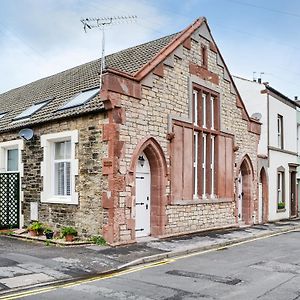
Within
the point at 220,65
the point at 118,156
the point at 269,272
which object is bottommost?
the point at 269,272

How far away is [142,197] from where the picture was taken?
1546 centimetres

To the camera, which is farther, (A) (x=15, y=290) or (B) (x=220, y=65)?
(B) (x=220, y=65)

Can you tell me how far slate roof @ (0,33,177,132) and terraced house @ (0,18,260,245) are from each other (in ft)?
0.30

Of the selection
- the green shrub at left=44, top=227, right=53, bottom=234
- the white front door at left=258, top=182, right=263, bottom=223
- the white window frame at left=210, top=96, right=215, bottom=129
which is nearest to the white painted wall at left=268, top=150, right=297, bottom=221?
the white front door at left=258, top=182, right=263, bottom=223

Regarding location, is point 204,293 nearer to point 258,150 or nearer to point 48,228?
point 48,228

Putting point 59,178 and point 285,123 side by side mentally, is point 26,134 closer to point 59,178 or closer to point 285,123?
point 59,178

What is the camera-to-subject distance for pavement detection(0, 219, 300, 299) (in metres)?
9.30

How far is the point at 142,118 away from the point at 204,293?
766 centimetres

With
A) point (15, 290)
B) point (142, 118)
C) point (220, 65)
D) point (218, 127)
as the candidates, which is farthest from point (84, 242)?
point (220, 65)

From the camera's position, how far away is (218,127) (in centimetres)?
1884

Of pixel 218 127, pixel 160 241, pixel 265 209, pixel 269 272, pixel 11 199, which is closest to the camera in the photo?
pixel 269 272

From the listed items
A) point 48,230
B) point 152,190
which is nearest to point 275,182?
point 152,190

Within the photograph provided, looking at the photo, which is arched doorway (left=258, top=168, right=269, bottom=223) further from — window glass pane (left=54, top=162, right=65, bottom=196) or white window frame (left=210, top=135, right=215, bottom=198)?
window glass pane (left=54, top=162, right=65, bottom=196)

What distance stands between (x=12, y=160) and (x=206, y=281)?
11635mm
